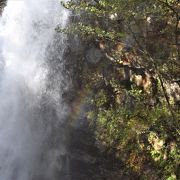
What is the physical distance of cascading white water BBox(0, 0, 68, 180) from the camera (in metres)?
13.4

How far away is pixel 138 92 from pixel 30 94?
3.84 m

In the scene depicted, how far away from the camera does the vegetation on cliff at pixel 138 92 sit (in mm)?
11961

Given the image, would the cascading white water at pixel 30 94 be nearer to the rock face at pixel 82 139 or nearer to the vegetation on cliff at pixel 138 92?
the rock face at pixel 82 139

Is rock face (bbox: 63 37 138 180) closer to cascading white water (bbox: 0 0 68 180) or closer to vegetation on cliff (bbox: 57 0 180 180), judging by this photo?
vegetation on cliff (bbox: 57 0 180 180)

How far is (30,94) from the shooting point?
14.1 meters

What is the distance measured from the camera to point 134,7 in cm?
937

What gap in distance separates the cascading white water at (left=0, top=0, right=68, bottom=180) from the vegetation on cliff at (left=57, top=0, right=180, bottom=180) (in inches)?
50.3

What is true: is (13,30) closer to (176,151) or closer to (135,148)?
(135,148)

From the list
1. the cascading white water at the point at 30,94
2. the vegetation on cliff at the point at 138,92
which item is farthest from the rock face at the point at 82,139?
the cascading white water at the point at 30,94

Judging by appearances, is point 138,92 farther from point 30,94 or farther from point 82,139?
point 30,94

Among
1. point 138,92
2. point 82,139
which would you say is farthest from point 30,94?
point 138,92

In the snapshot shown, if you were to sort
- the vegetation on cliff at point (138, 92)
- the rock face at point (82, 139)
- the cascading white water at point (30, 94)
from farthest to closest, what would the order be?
the cascading white water at point (30, 94), the rock face at point (82, 139), the vegetation on cliff at point (138, 92)

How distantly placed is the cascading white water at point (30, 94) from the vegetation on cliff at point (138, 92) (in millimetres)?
1277

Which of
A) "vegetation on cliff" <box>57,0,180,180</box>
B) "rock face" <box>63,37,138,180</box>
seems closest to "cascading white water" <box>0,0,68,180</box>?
"rock face" <box>63,37,138,180</box>
